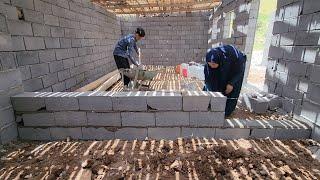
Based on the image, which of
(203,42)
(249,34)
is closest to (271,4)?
(203,42)

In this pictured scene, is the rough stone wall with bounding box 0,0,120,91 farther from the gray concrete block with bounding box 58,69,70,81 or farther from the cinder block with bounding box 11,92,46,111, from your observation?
the cinder block with bounding box 11,92,46,111

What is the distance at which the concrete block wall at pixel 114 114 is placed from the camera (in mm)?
2725

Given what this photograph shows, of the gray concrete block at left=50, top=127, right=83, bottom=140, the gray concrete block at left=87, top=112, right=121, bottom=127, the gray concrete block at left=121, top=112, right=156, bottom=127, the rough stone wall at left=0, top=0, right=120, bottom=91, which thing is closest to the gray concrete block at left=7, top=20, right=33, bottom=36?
the rough stone wall at left=0, top=0, right=120, bottom=91

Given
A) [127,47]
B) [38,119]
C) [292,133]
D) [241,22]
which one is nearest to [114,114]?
[38,119]

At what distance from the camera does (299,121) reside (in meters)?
2.99

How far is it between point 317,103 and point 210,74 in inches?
60.0

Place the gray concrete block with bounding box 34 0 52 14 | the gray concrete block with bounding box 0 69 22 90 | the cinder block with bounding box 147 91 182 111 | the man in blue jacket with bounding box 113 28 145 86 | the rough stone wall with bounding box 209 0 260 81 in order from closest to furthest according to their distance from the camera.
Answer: the gray concrete block with bounding box 0 69 22 90 < the cinder block with bounding box 147 91 182 111 < the gray concrete block with bounding box 34 0 52 14 < the rough stone wall with bounding box 209 0 260 81 < the man in blue jacket with bounding box 113 28 145 86

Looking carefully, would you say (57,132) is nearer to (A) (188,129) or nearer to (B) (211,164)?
(A) (188,129)

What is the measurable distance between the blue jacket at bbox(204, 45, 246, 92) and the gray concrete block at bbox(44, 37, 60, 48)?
3.31m

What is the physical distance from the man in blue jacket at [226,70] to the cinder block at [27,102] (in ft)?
8.50

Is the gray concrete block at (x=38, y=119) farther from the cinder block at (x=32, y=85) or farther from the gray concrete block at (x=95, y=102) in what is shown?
the cinder block at (x=32, y=85)

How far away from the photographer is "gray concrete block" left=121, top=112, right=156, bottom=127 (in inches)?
109

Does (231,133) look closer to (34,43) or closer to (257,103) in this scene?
(257,103)

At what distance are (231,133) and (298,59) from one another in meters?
1.68
